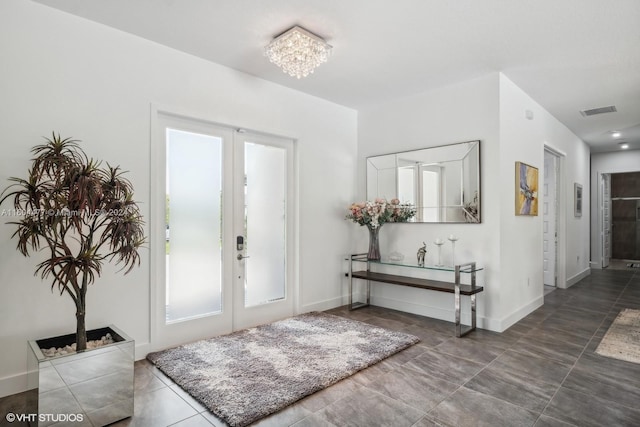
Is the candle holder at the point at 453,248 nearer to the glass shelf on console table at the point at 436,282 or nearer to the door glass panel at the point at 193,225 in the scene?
the glass shelf on console table at the point at 436,282

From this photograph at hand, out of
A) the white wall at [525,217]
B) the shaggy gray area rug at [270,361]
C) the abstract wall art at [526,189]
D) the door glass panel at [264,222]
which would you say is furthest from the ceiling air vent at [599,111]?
the door glass panel at [264,222]

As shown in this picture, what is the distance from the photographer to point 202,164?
11.9 feet

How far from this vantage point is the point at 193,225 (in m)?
3.54

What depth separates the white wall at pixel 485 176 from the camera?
389 cm

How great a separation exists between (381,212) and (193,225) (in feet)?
7.44

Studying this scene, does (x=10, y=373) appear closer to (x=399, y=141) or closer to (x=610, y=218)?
(x=399, y=141)

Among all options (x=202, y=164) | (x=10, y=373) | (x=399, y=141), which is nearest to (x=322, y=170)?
(x=399, y=141)

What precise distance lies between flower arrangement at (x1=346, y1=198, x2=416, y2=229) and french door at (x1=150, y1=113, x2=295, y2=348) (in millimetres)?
891

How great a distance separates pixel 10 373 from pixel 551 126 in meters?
6.87

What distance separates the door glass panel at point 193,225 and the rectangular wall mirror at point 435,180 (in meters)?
2.25

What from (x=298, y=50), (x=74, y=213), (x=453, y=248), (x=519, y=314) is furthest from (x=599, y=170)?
(x=74, y=213)

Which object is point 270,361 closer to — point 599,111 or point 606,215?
point 599,111

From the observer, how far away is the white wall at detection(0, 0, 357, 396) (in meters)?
2.52

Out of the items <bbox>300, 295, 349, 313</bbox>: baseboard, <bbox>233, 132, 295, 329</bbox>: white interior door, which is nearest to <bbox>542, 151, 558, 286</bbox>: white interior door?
<bbox>300, 295, 349, 313</bbox>: baseboard
